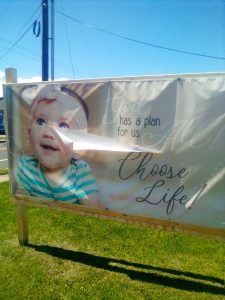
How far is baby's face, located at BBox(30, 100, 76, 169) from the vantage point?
13.0 feet

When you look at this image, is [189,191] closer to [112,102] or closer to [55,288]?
[112,102]

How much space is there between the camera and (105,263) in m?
4.02

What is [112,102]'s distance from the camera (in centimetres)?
360

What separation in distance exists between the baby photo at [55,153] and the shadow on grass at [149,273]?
774mm

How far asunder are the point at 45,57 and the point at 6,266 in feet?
35.0

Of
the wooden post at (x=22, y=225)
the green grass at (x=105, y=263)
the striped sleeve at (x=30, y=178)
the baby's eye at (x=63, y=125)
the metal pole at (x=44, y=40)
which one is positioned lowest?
the green grass at (x=105, y=263)

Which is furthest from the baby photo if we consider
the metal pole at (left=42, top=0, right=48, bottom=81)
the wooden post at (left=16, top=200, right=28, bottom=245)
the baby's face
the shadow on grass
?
the metal pole at (left=42, top=0, right=48, bottom=81)

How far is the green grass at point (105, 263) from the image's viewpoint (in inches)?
134

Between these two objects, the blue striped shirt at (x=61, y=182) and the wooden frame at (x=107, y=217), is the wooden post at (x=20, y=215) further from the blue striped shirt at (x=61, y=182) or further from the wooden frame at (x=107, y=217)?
the blue striped shirt at (x=61, y=182)

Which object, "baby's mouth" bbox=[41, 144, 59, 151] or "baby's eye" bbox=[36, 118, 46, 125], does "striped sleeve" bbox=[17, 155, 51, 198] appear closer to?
"baby's mouth" bbox=[41, 144, 59, 151]

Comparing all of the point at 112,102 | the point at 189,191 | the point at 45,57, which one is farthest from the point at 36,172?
the point at 45,57

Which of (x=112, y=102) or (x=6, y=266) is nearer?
(x=112, y=102)

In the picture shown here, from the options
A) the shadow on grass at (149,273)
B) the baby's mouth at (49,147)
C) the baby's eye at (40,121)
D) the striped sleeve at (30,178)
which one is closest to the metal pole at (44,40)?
the striped sleeve at (30,178)

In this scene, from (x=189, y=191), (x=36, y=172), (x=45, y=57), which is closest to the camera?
(x=189, y=191)
